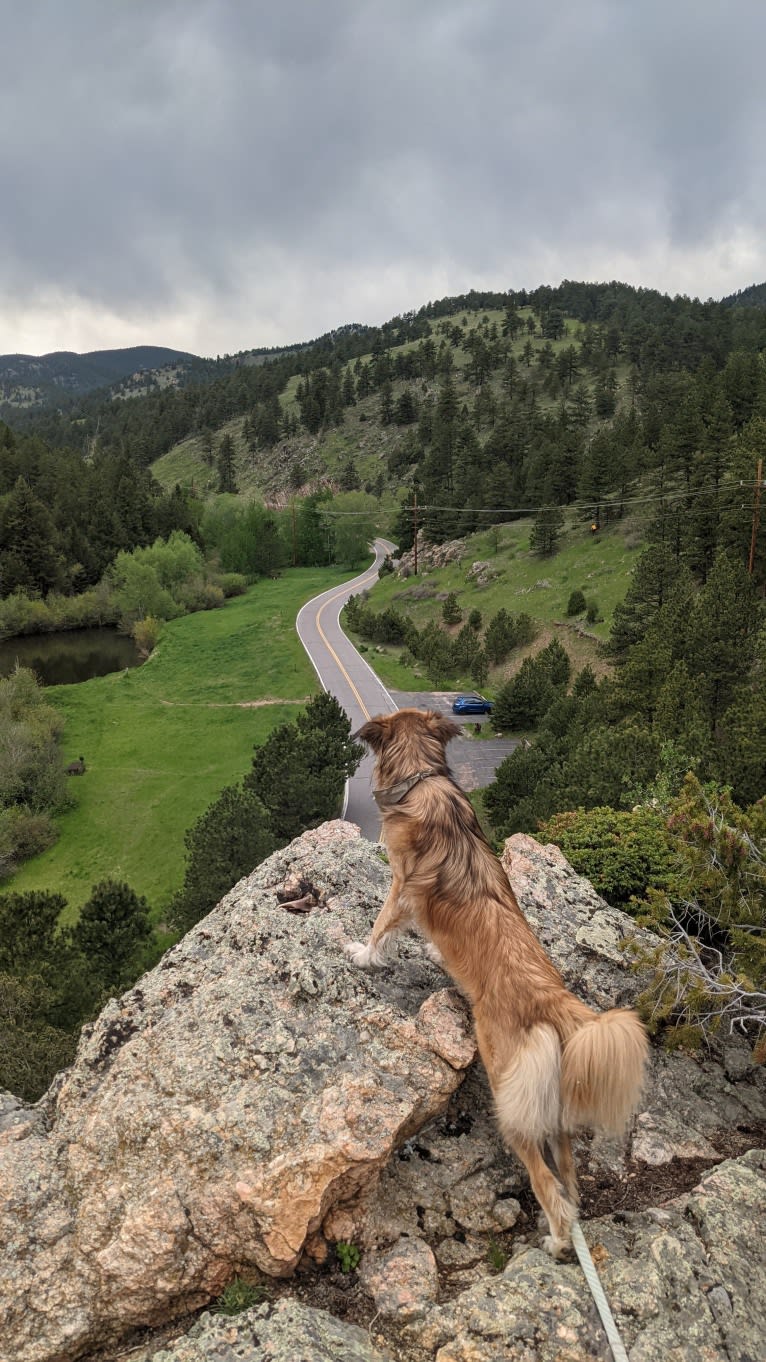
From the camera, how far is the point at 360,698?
50.5m

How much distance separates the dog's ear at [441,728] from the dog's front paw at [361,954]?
1.91 metres

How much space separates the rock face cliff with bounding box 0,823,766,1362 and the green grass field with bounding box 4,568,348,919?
24.9 m

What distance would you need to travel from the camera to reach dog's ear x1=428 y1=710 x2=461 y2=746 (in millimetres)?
5445

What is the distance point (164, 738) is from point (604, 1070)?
1813 inches

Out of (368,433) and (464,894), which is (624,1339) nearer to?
(464,894)

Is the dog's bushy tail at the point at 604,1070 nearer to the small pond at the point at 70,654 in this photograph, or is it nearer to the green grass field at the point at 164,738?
the green grass field at the point at 164,738

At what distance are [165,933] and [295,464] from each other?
139 m

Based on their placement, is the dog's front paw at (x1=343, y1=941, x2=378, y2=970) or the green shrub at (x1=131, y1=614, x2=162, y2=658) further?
the green shrub at (x1=131, y1=614, x2=162, y2=658)

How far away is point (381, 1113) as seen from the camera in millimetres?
4172

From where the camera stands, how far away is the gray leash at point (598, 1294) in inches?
124

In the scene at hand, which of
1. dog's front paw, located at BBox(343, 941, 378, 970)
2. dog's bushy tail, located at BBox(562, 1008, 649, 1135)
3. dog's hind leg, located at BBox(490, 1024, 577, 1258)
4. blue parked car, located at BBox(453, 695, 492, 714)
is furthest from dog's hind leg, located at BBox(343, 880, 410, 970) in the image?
blue parked car, located at BBox(453, 695, 492, 714)

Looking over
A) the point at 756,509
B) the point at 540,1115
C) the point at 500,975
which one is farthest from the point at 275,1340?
the point at 756,509

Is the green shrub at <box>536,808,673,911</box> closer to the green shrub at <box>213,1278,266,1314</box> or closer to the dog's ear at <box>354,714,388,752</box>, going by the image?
the dog's ear at <box>354,714,388,752</box>

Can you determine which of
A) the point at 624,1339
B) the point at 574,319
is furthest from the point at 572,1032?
the point at 574,319
